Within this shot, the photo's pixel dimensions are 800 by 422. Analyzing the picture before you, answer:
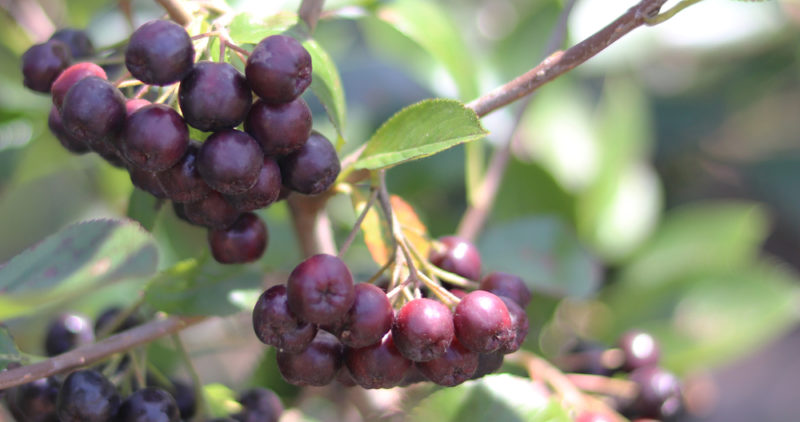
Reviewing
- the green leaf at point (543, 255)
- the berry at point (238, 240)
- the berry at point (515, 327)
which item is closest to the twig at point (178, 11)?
the berry at point (238, 240)

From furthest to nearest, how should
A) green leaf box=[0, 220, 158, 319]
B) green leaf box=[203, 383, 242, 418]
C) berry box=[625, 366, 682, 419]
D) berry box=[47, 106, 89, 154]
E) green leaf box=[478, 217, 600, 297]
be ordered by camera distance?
1. green leaf box=[478, 217, 600, 297]
2. berry box=[625, 366, 682, 419]
3. green leaf box=[203, 383, 242, 418]
4. berry box=[47, 106, 89, 154]
5. green leaf box=[0, 220, 158, 319]

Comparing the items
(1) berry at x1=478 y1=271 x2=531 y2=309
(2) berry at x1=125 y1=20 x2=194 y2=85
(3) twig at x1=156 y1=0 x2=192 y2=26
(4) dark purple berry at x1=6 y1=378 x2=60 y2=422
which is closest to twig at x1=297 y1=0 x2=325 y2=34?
(3) twig at x1=156 y1=0 x2=192 y2=26

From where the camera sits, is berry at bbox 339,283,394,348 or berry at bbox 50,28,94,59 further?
berry at bbox 50,28,94,59

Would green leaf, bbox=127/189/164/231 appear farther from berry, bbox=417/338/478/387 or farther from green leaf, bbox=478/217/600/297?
green leaf, bbox=478/217/600/297

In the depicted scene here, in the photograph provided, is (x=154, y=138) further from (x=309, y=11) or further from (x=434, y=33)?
(x=434, y=33)

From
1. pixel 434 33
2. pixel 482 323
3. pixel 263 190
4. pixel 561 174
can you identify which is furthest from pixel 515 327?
pixel 561 174

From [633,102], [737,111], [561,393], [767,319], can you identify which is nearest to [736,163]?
[737,111]

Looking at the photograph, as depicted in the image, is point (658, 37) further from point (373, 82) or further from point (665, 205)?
point (373, 82)
